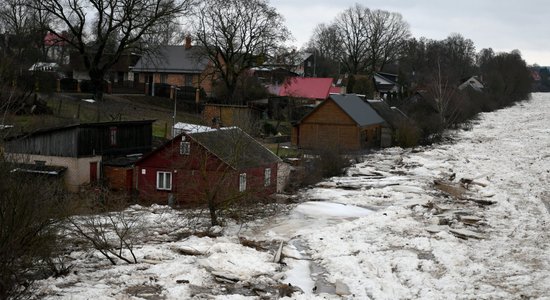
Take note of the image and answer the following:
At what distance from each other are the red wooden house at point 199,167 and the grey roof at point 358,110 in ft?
58.6

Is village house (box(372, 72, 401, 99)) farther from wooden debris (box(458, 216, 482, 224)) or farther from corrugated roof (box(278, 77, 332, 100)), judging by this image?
wooden debris (box(458, 216, 482, 224))

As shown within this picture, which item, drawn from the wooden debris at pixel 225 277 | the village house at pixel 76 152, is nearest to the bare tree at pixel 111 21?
the village house at pixel 76 152

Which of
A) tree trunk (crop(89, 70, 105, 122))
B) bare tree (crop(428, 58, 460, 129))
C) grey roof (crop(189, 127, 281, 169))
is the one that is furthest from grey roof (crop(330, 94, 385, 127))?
grey roof (crop(189, 127, 281, 169))

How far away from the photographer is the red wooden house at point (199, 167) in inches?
1016

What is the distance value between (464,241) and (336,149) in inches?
661

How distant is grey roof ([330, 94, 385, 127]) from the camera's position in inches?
1879

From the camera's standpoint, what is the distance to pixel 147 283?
16.4m

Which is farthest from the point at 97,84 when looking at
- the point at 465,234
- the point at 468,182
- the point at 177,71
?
the point at 465,234

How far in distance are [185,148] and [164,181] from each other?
2.11m

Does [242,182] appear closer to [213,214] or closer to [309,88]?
[213,214]

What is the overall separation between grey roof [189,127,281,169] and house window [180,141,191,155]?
2.00 ft

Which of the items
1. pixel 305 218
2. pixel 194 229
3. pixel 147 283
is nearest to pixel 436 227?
pixel 305 218

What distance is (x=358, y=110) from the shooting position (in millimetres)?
50250

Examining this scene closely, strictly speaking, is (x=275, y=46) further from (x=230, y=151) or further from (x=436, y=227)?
(x=436, y=227)
